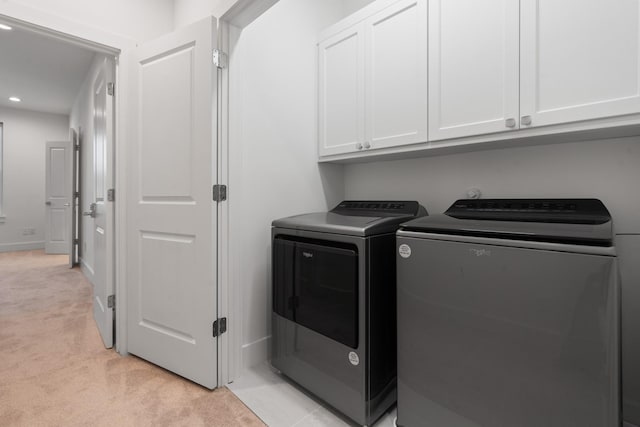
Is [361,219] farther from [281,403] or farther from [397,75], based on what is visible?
[281,403]

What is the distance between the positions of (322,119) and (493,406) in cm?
183

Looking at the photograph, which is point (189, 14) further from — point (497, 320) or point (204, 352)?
point (497, 320)

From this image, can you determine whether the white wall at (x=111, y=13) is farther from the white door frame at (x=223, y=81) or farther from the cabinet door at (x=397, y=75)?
the cabinet door at (x=397, y=75)

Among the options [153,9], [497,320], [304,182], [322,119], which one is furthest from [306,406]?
[153,9]

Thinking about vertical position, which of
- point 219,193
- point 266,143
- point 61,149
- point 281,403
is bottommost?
point 281,403

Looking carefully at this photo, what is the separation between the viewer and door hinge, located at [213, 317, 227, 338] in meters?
1.65

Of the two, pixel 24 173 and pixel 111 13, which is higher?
pixel 111 13

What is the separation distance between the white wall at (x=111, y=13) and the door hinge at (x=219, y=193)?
1243 mm

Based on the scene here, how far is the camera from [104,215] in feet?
6.80

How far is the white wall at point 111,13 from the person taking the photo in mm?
1614

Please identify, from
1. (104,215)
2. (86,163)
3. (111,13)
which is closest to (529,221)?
(104,215)

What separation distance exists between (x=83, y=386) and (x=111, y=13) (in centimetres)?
222

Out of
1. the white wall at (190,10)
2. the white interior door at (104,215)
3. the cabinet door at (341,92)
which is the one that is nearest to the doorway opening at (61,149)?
the white interior door at (104,215)

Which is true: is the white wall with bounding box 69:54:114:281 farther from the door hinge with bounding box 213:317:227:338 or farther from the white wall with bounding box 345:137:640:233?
the white wall with bounding box 345:137:640:233
